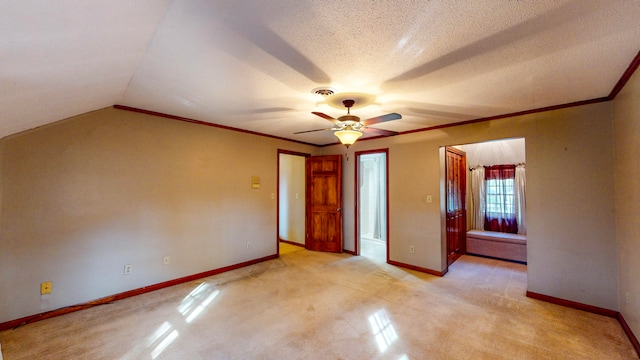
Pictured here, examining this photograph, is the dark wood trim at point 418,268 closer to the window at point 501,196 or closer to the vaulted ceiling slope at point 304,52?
the window at point 501,196

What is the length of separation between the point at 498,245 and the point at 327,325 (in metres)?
4.13

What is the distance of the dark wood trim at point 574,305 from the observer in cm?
275

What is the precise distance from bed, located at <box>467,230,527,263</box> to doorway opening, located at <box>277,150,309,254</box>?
361 cm

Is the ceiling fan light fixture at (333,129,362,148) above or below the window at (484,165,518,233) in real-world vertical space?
above

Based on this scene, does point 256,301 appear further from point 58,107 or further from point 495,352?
point 58,107

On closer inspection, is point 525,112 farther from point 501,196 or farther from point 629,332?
point 501,196

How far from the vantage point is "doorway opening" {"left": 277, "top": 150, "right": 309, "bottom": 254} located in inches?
232

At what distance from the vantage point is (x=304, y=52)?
1854 millimetres

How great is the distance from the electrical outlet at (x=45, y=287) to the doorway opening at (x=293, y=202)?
358cm

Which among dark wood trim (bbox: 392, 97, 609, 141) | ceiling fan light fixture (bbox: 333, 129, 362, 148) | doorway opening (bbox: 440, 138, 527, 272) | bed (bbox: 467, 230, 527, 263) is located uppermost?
dark wood trim (bbox: 392, 97, 609, 141)

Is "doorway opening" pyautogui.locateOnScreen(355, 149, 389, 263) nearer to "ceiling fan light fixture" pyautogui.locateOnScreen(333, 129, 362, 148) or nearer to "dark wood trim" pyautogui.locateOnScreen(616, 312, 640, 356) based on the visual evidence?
"ceiling fan light fixture" pyautogui.locateOnScreen(333, 129, 362, 148)

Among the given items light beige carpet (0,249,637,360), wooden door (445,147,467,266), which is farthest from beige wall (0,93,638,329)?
wooden door (445,147,467,266)

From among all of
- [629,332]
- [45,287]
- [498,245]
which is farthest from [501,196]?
[45,287]

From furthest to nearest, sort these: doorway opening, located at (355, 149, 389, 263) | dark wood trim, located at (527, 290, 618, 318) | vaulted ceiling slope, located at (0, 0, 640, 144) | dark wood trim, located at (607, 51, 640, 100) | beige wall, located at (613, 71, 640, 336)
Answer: doorway opening, located at (355, 149, 389, 263) < dark wood trim, located at (527, 290, 618, 318) < beige wall, located at (613, 71, 640, 336) < dark wood trim, located at (607, 51, 640, 100) < vaulted ceiling slope, located at (0, 0, 640, 144)
